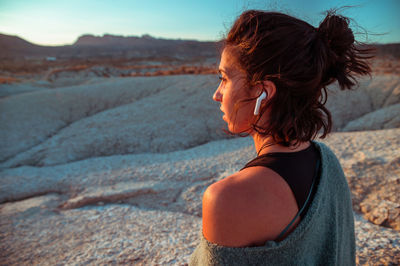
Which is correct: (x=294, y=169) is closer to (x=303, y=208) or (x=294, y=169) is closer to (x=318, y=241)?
(x=303, y=208)

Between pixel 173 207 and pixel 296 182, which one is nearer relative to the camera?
pixel 296 182

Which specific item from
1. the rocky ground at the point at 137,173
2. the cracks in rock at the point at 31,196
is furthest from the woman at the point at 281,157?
the cracks in rock at the point at 31,196

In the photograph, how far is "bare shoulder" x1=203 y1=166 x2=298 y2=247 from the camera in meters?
0.68

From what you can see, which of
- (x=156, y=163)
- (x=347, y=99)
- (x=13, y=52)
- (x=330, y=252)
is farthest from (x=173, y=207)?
(x=13, y=52)

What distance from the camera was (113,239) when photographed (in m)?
2.45

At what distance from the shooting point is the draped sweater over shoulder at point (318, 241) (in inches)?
28.2

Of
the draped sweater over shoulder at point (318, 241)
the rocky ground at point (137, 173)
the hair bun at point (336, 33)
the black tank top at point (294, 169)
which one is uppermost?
the hair bun at point (336, 33)

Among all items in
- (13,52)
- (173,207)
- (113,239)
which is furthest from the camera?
(13,52)

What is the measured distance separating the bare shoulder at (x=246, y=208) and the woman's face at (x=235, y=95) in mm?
306

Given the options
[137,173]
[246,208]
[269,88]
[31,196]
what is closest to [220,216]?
[246,208]

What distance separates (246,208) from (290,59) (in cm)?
50

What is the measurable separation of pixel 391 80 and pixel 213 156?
9034 mm

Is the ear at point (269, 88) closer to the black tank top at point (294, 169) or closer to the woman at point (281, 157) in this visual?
the woman at point (281, 157)

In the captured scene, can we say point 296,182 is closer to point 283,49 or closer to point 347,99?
point 283,49
